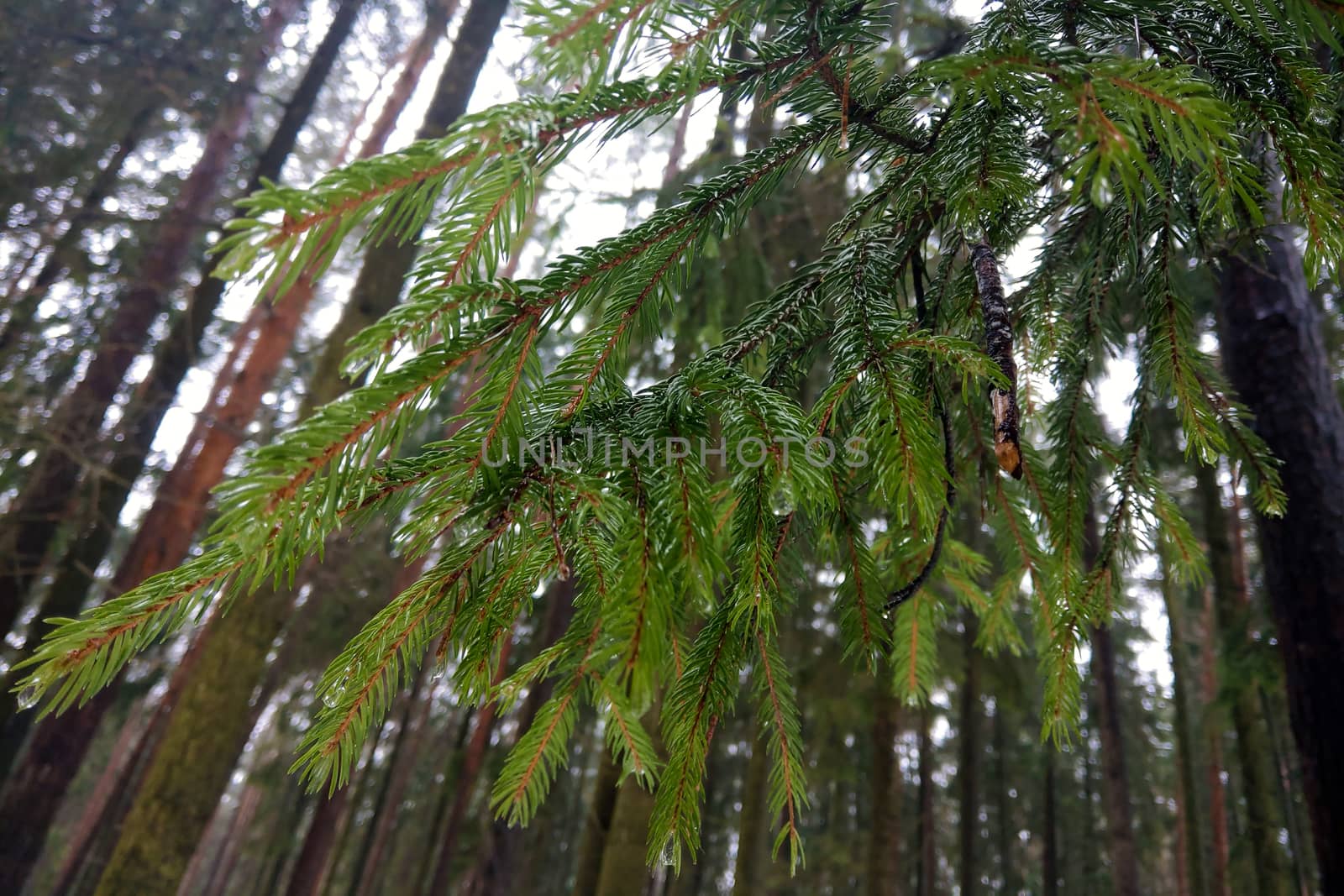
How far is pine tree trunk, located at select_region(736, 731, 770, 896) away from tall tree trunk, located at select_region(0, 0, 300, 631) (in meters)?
5.58

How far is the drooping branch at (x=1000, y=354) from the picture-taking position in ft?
2.80

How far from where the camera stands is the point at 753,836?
5355 mm

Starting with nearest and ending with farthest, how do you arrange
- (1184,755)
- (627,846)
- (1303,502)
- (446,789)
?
(1303,502) → (627,846) → (446,789) → (1184,755)

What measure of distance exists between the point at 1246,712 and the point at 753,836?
15.6 feet

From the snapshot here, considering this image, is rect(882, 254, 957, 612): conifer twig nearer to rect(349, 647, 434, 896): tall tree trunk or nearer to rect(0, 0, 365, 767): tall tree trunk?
rect(0, 0, 365, 767): tall tree trunk

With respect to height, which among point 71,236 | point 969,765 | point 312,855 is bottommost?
point 312,855

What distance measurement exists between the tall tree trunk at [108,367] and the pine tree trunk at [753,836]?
5576mm

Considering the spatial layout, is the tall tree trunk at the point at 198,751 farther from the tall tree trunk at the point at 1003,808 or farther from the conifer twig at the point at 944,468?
the tall tree trunk at the point at 1003,808

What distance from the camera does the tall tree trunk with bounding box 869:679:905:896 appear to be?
19.5ft

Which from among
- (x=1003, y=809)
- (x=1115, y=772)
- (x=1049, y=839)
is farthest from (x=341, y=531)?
(x=1003, y=809)

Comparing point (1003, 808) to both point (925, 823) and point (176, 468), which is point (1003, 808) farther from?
point (176, 468)

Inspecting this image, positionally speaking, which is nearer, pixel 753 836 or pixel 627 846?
pixel 627 846

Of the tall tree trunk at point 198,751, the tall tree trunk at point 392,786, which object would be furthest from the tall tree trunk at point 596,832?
the tall tree trunk at point 392,786

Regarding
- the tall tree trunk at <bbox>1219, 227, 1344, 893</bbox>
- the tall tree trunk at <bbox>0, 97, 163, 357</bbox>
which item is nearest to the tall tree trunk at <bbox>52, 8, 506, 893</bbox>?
the tall tree trunk at <bbox>1219, 227, 1344, 893</bbox>
